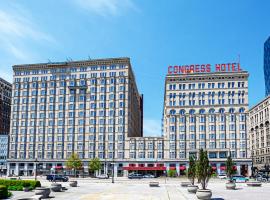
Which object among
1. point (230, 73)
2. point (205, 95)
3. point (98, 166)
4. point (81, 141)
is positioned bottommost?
point (98, 166)

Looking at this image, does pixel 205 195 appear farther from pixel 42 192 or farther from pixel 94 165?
pixel 94 165

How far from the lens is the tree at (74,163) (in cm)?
10525

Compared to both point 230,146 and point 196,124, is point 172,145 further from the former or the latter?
point 230,146

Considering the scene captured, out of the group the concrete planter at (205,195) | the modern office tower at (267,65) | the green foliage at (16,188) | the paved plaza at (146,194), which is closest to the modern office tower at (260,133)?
the modern office tower at (267,65)

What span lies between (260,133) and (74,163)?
68116 mm

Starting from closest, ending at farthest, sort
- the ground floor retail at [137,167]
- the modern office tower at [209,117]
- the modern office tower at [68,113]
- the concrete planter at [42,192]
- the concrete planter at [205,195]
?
the concrete planter at [205,195], the concrete planter at [42,192], the ground floor retail at [137,167], the modern office tower at [209,117], the modern office tower at [68,113]

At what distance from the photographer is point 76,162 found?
4156 inches

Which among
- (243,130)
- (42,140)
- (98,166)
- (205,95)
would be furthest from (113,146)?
(243,130)

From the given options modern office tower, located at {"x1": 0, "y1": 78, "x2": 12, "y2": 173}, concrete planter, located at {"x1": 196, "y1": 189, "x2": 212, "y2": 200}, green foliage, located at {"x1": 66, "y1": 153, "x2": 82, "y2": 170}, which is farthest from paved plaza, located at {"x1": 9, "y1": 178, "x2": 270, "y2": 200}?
modern office tower, located at {"x1": 0, "y1": 78, "x2": 12, "y2": 173}

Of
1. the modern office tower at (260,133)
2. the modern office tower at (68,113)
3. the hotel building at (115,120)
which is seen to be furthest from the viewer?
the modern office tower at (260,133)

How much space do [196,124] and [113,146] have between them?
28.4 meters

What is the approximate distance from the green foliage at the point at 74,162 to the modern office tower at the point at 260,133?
5511 cm

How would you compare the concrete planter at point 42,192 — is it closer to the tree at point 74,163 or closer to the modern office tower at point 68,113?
the tree at point 74,163

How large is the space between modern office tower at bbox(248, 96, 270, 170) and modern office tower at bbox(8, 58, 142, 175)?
46.4 metres
